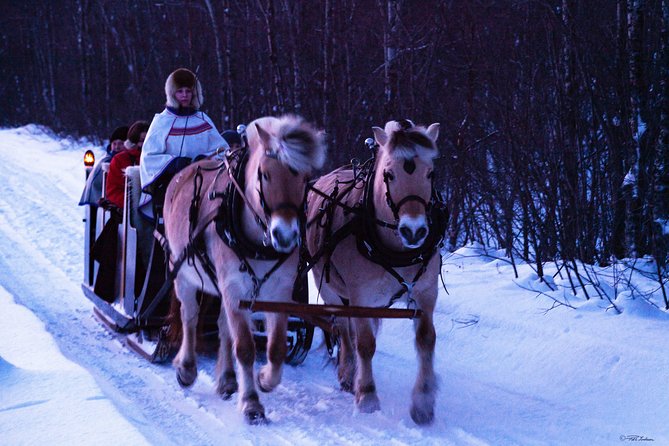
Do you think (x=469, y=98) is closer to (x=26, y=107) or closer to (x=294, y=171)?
(x=294, y=171)

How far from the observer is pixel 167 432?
4305mm

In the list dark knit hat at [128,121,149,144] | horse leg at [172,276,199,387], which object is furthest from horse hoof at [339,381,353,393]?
dark knit hat at [128,121,149,144]

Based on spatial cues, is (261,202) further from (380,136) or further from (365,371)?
(365,371)

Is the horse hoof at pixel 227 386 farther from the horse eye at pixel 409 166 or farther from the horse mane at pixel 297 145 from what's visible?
the horse eye at pixel 409 166

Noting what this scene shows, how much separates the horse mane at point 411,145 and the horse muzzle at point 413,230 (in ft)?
1.28

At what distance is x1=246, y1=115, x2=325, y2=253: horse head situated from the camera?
4.06m

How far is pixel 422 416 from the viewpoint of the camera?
14.5 feet

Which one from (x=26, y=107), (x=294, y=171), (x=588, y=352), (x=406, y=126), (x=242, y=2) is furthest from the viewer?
(x=26, y=107)

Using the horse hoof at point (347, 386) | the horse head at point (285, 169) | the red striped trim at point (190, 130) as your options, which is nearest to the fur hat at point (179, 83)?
the red striped trim at point (190, 130)

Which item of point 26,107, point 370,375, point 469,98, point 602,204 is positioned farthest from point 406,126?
point 26,107

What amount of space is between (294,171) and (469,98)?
5.21 m

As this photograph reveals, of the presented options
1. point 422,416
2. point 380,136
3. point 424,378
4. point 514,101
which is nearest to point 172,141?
point 380,136

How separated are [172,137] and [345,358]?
90.2 inches

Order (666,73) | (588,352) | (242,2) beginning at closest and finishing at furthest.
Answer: (588,352) < (666,73) < (242,2)
